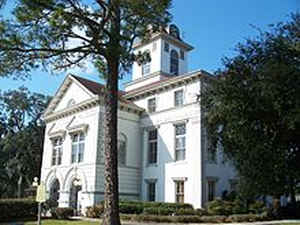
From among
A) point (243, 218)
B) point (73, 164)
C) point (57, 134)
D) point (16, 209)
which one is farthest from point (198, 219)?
point (57, 134)

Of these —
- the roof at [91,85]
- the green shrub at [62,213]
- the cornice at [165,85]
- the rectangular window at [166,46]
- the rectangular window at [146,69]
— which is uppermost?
the rectangular window at [166,46]

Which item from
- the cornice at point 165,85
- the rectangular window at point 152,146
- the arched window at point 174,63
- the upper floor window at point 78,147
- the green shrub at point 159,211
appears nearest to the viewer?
the green shrub at point 159,211

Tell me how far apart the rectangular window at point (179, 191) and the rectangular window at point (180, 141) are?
6.22ft

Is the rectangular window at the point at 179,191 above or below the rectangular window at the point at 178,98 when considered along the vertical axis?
below

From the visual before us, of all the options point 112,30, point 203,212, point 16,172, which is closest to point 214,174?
point 203,212

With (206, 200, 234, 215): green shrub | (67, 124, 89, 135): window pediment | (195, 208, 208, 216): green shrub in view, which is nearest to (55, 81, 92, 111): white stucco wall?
(67, 124, 89, 135): window pediment

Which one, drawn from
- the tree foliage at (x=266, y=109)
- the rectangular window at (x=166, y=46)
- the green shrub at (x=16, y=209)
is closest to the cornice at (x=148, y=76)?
the rectangular window at (x=166, y=46)

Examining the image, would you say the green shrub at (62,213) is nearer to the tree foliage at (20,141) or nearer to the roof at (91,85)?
the roof at (91,85)

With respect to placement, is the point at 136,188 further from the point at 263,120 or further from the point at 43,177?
the point at 263,120

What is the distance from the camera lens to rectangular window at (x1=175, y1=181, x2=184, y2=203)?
94.9 feet

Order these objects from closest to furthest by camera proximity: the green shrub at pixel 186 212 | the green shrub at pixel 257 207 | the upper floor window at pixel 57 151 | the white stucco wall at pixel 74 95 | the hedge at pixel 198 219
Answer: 1. the hedge at pixel 198 219
2. the green shrub at pixel 186 212
3. the green shrub at pixel 257 207
4. the white stucco wall at pixel 74 95
5. the upper floor window at pixel 57 151

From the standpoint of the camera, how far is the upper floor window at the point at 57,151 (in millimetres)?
36281

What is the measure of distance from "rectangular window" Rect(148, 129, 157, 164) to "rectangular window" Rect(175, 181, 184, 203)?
3.42m

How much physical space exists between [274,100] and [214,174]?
14667 mm
